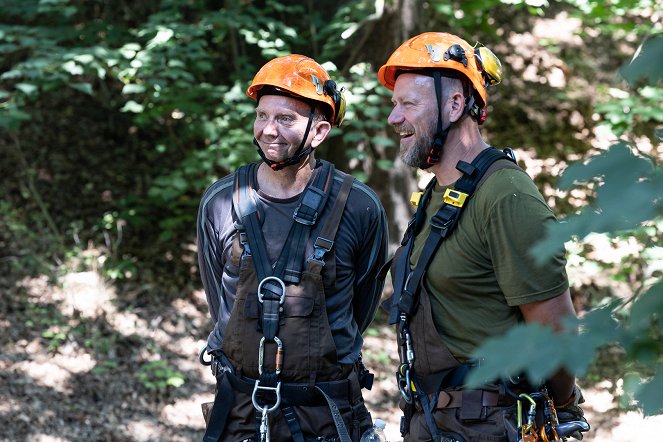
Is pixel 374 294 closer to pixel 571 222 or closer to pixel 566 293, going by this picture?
pixel 566 293

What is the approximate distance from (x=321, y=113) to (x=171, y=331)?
13.2ft

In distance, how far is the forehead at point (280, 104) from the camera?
10.4ft

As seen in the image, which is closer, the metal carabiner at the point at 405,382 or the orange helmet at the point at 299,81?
Answer: the metal carabiner at the point at 405,382

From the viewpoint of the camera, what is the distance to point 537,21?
10.5 meters

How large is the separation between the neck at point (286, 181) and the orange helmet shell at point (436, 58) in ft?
2.19

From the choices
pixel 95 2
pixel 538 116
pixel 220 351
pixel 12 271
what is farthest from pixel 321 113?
pixel 538 116

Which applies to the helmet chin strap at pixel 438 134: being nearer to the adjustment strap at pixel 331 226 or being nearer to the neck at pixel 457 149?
the neck at pixel 457 149

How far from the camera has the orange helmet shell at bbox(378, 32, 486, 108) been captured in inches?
107

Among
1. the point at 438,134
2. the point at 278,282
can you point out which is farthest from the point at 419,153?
the point at 278,282

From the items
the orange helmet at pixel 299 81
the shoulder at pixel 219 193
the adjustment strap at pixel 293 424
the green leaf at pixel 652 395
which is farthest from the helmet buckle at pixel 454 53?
the green leaf at pixel 652 395

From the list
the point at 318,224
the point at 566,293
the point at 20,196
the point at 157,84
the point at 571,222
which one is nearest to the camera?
the point at 571,222

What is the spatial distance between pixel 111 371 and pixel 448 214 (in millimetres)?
4430

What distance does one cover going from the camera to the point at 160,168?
836cm

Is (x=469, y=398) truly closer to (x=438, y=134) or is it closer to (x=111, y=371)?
(x=438, y=134)
